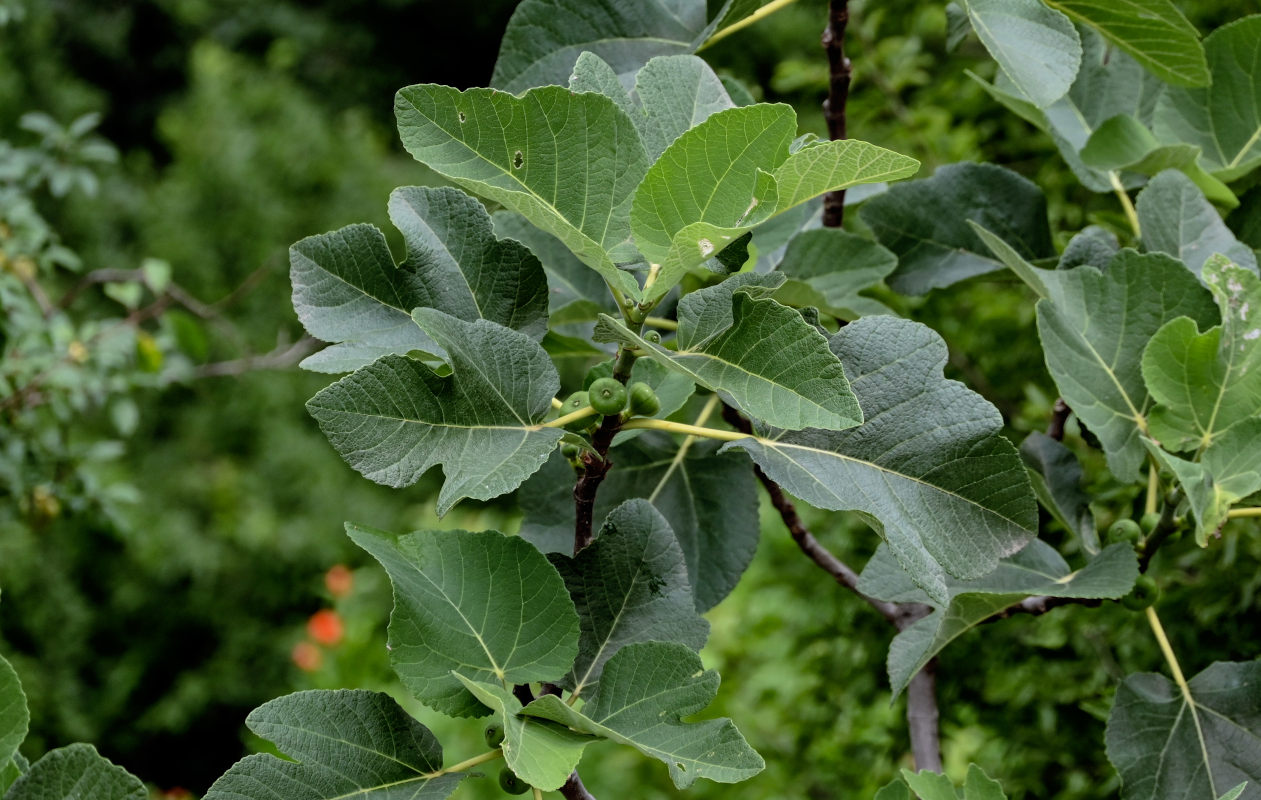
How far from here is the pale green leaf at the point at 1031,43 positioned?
683 mm

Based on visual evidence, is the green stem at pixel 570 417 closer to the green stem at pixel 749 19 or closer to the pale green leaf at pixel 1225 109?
the green stem at pixel 749 19

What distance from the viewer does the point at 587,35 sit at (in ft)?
2.80

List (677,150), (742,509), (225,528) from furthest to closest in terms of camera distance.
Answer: (225,528) → (742,509) → (677,150)

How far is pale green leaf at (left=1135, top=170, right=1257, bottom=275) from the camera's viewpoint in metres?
0.79

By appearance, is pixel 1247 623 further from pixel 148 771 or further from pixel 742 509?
pixel 148 771

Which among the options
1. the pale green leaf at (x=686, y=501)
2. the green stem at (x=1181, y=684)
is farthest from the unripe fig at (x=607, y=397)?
the green stem at (x=1181, y=684)

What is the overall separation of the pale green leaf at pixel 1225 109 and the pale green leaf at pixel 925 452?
1.53ft

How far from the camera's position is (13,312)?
160 centimetres

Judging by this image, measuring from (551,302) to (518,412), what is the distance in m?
0.28

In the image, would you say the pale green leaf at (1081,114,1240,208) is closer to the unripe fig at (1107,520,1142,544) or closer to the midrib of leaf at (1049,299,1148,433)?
the midrib of leaf at (1049,299,1148,433)

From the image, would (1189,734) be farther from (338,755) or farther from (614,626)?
(338,755)

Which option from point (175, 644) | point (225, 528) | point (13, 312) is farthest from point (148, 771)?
point (13, 312)

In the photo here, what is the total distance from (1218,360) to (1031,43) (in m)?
0.24

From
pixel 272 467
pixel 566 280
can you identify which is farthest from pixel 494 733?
pixel 272 467
